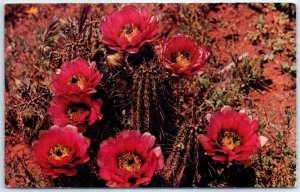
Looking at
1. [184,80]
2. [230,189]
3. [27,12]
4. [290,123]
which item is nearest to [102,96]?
[184,80]

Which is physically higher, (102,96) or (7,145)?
(102,96)

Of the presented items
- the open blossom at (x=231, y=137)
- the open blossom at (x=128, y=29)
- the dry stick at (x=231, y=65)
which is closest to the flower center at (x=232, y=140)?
the open blossom at (x=231, y=137)

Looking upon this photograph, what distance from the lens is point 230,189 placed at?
5.26 feet

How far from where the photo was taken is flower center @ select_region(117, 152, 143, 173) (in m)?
1.59

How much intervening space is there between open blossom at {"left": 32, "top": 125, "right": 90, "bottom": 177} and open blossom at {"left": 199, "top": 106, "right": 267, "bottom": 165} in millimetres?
399

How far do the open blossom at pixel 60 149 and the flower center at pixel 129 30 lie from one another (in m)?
0.35

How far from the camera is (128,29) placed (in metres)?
1.61

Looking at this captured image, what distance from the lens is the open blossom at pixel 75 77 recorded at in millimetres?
1589

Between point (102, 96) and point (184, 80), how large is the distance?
0.28m

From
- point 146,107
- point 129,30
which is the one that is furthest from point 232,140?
point 129,30

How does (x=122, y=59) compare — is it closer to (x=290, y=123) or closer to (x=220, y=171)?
(x=220, y=171)

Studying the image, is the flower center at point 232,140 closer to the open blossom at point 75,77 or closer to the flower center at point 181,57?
the flower center at point 181,57

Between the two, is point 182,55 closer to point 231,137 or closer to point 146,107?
point 146,107

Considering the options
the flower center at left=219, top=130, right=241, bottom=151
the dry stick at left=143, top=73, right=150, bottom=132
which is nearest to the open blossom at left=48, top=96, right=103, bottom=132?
the dry stick at left=143, top=73, right=150, bottom=132
